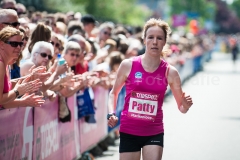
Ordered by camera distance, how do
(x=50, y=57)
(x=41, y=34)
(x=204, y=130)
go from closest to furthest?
(x=50, y=57) → (x=41, y=34) → (x=204, y=130)

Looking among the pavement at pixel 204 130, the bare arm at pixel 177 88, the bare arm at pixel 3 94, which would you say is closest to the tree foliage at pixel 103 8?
the pavement at pixel 204 130

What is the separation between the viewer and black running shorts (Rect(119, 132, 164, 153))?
21.8 ft

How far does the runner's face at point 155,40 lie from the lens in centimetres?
675

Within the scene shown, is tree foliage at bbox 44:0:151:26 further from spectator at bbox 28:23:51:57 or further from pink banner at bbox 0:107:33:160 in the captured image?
pink banner at bbox 0:107:33:160

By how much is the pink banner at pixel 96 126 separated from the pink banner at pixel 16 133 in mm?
2879

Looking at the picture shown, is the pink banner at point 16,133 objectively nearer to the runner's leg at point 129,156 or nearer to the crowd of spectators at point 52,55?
the crowd of spectators at point 52,55

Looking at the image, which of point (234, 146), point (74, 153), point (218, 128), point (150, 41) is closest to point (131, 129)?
point (150, 41)

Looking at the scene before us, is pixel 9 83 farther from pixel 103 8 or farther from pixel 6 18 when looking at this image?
pixel 103 8

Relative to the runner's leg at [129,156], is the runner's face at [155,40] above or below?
above

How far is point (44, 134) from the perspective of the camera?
822 centimetres

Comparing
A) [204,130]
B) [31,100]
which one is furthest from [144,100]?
[204,130]

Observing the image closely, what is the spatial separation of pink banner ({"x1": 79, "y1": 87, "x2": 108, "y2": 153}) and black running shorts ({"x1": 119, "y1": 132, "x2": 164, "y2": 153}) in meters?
3.77

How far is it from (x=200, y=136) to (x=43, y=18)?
152 inches

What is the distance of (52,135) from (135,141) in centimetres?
221
